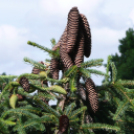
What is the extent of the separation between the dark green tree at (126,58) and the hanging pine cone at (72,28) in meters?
7.40

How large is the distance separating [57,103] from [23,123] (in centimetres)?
26

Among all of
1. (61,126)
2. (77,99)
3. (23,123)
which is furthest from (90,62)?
(23,123)

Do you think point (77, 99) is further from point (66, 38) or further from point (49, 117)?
point (66, 38)

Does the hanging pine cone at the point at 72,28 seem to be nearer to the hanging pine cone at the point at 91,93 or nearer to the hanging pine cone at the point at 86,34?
the hanging pine cone at the point at 86,34

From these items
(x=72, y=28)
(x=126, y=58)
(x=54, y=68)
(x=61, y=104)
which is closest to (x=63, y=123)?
(x=61, y=104)

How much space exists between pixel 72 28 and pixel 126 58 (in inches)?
323

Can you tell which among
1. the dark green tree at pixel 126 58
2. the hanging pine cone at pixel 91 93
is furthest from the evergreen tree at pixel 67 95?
the dark green tree at pixel 126 58

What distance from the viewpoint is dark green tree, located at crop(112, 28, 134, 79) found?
869 centimetres

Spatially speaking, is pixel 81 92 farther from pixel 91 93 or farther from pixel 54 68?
pixel 54 68

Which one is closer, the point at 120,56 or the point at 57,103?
the point at 57,103

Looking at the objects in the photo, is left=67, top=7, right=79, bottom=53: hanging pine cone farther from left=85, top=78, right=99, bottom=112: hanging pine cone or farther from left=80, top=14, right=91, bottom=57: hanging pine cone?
left=85, top=78, right=99, bottom=112: hanging pine cone

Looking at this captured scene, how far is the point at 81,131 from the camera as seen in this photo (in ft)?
4.44

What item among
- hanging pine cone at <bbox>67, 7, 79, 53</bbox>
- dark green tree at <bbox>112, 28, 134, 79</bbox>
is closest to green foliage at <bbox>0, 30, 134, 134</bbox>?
hanging pine cone at <bbox>67, 7, 79, 53</bbox>

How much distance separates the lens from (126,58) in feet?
30.7
